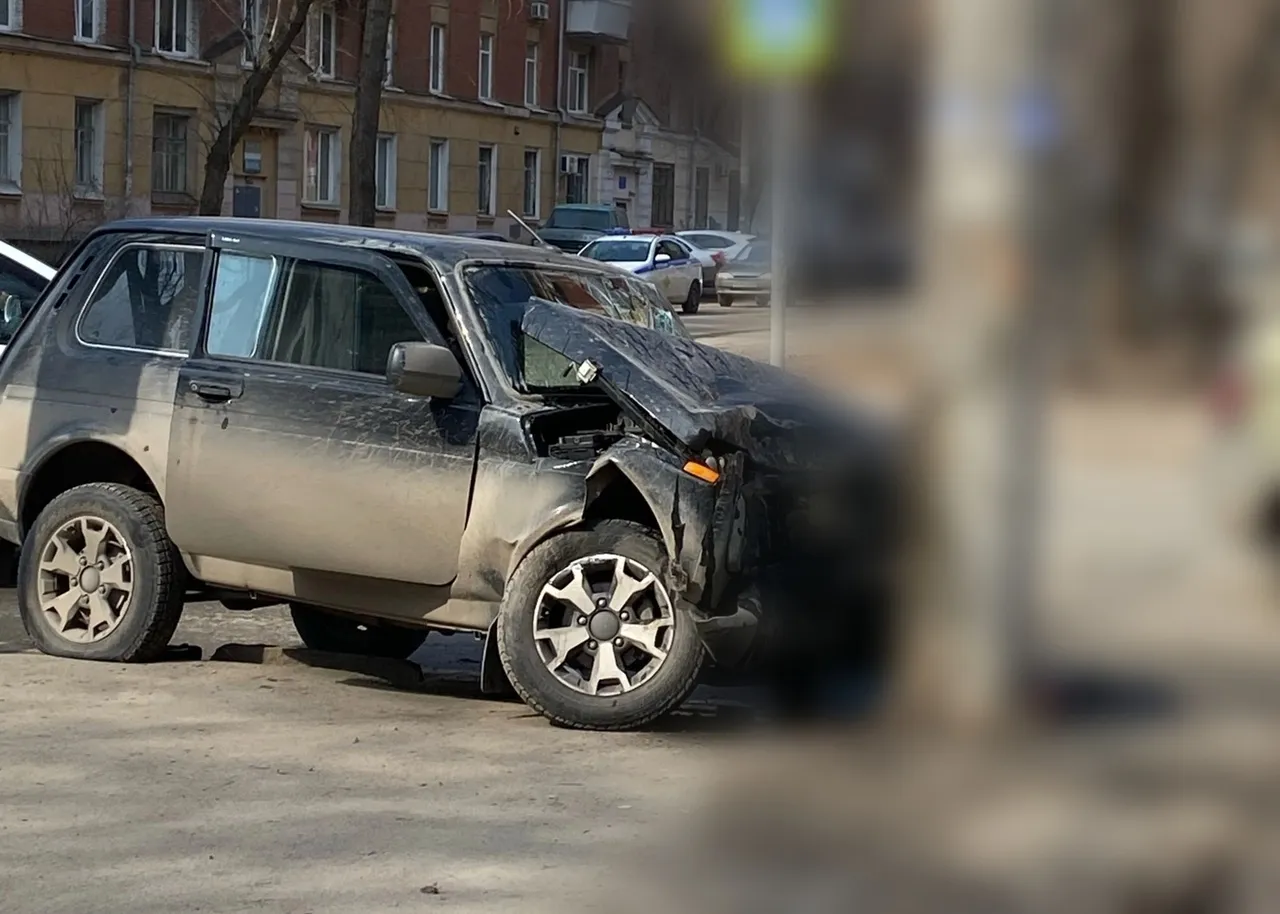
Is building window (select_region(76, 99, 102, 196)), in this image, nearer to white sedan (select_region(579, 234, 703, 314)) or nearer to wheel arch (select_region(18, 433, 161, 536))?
white sedan (select_region(579, 234, 703, 314))

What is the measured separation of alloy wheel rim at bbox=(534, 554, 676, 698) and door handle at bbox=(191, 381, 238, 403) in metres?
1.66

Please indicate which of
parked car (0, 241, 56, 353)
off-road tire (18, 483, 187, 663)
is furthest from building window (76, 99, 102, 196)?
off-road tire (18, 483, 187, 663)

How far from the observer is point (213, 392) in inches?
287

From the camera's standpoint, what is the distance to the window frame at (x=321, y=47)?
4191 centimetres

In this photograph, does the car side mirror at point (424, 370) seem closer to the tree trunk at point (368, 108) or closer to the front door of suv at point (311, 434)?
the front door of suv at point (311, 434)

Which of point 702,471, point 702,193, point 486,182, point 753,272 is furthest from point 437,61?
point 753,272

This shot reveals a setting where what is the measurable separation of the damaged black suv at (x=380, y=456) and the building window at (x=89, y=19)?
31.8 m

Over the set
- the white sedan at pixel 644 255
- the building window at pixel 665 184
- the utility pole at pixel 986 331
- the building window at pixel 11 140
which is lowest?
the utility pole at pixel 986 331

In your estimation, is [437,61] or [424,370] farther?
[437,61]

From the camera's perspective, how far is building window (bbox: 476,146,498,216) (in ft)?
156

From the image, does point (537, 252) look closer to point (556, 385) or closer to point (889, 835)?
point (556, 385)

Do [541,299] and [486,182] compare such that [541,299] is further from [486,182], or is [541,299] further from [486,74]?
[486,182]

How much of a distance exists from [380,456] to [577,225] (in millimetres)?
34609

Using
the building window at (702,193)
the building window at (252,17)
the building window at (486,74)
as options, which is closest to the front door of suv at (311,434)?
the building window at (702,193)
